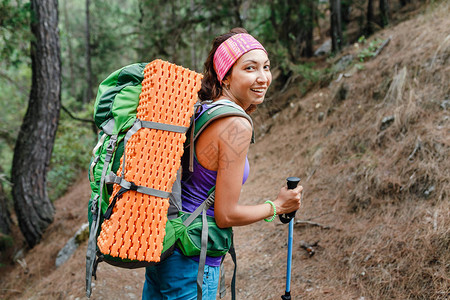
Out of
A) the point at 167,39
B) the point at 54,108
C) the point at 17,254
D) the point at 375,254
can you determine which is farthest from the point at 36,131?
the point at 375,254

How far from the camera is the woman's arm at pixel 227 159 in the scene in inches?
58.4

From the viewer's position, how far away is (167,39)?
32.3 feet

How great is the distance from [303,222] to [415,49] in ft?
12.9

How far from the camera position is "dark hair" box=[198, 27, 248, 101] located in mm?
1853

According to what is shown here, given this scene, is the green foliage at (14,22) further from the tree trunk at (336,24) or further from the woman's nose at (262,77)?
the tree trunk at (336,24)

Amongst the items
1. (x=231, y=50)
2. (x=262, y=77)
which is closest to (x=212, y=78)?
(x=231, y=50)

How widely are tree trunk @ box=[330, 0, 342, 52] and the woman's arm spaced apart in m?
8.71

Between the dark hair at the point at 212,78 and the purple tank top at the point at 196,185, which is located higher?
the dark hair at the point at 212,78

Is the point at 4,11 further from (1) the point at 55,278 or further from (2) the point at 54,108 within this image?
(1) the point at 55,278

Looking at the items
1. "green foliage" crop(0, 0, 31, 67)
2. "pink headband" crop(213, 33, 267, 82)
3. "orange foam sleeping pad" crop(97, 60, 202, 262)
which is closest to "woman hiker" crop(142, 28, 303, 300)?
"pink headband" crop(213, 33, 267, 82)

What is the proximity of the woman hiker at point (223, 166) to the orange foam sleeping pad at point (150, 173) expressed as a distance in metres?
0.17

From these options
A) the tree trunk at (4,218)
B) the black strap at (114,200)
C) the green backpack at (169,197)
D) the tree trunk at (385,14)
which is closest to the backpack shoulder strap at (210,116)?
the green backpack at (169,197)

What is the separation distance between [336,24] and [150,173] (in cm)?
910

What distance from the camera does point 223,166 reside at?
150 centimetres
